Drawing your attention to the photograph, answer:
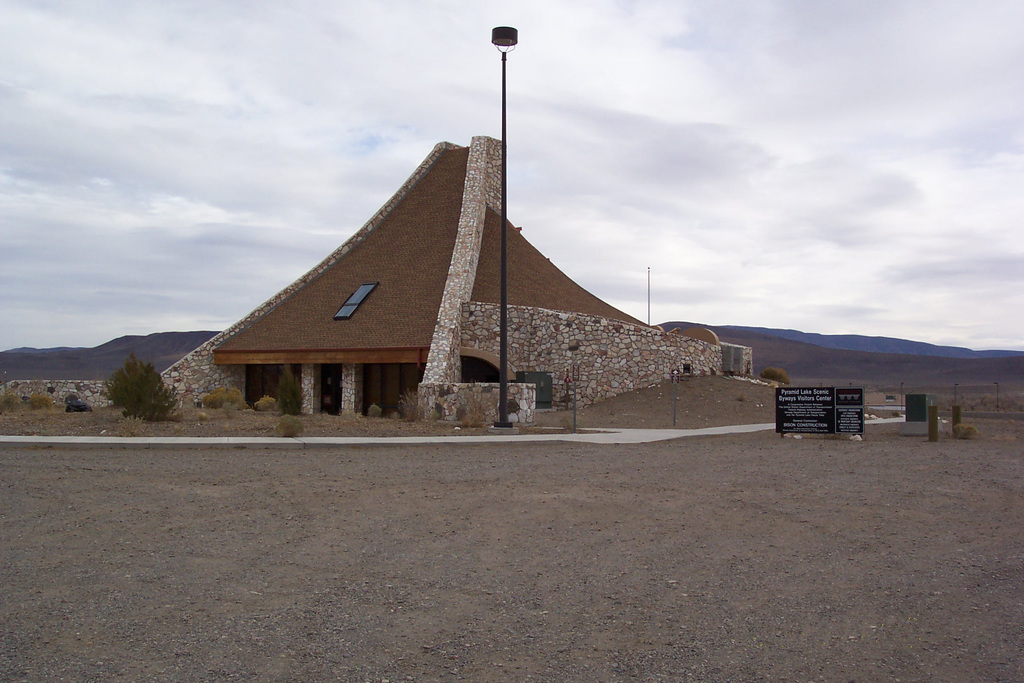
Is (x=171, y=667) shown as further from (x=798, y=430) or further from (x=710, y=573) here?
(x=798, y=430)

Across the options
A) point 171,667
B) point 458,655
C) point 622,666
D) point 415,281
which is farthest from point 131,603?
point 415,281

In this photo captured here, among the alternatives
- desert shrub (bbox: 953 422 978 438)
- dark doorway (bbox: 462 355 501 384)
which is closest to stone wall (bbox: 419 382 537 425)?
dark doorway (bbox: 462 355 501 384)

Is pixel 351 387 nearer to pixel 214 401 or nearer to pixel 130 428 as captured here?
pixel 214 401

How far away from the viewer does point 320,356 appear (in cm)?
3281

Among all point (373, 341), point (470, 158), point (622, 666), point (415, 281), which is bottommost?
point (622, 666)

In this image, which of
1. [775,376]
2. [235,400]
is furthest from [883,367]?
[235,400]

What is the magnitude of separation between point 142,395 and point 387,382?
42.3 feet

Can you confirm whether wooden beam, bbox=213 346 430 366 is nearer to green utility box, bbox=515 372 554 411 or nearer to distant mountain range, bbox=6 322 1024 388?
green utility box, bbox=515 372 554 411

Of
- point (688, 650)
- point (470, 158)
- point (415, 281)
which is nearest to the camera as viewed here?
point (688, 650)

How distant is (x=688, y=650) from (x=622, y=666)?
578 mm

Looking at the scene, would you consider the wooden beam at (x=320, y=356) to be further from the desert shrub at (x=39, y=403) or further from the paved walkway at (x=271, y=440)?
the paved walkway at (x=271, y=440)

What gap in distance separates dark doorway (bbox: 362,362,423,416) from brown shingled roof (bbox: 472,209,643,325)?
389 centimetres

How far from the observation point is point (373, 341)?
3206 cm

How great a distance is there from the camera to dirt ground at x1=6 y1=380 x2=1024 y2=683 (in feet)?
19.4
